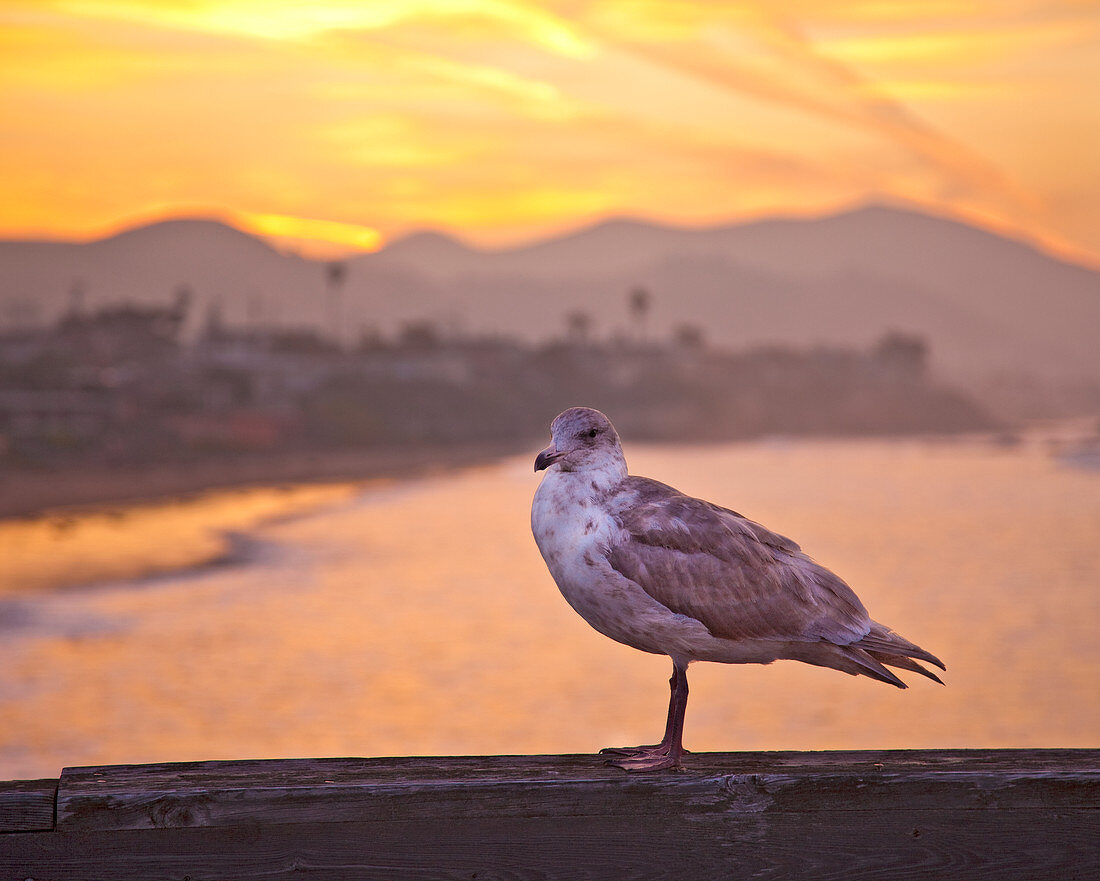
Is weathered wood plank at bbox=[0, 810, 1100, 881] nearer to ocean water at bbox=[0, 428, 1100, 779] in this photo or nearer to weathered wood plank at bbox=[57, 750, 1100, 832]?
weathered wood plank at bbox=[57, 750, 1100, 832]

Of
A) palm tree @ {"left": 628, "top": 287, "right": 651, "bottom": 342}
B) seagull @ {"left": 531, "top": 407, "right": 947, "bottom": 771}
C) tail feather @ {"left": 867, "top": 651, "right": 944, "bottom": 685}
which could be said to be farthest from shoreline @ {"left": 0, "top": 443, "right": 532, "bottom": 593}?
palm tree @ {"left": 628, "top": 287, "right": 651, "bottom": 342}

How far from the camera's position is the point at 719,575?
4.12 meters

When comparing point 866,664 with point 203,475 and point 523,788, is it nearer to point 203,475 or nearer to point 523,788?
point 523,788

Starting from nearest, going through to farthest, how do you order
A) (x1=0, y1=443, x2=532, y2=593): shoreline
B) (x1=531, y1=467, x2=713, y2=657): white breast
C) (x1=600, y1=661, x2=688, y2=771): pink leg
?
(x1=600, y1=661, x2=688, y2=771): pink leg
(x1=531, y1=467, x2=713, y2=657): white breast
(x1=0, y1=443, x2=532, y2=593): shoreline

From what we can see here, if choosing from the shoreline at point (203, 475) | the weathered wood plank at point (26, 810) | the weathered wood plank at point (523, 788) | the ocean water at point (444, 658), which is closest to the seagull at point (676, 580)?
the weathered wood plank at point (523, 788)

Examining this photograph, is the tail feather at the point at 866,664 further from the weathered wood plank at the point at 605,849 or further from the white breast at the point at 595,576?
the weathered wood plank at the point at 605,849

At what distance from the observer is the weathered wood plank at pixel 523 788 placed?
117 inches

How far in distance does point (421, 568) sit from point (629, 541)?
35355 mm

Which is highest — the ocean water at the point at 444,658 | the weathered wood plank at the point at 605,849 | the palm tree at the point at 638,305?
the palm tree at the point at 638,305

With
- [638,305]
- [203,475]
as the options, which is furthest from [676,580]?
[638,305]

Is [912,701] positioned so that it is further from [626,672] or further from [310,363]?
[310,363]

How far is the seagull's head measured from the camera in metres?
4.18

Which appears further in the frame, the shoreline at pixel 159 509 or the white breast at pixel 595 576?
the shoreline at pixel 159 509

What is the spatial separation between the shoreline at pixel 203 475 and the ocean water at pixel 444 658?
1163 cm
